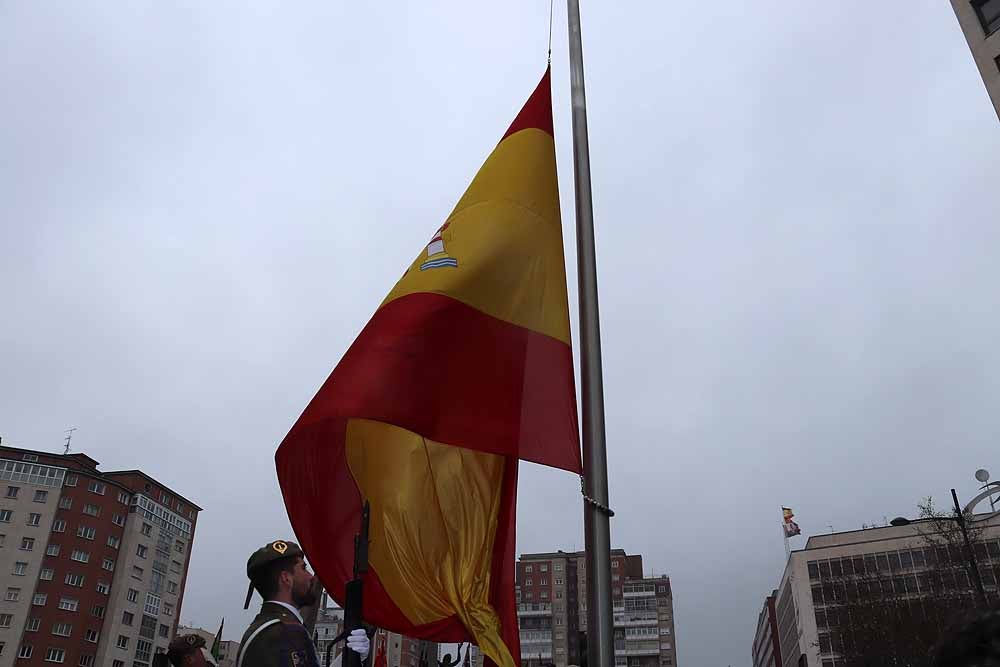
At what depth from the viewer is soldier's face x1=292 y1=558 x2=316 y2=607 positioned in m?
4.66

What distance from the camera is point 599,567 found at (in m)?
4.68

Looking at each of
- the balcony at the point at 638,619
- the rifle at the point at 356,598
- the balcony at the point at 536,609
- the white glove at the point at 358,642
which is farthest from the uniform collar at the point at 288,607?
the balcony at the point at 536,609

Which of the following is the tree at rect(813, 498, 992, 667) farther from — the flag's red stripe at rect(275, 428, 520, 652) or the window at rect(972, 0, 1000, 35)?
the flag's red stripe at rect(275, 428, 520, 652)

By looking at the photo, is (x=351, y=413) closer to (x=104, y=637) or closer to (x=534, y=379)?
(x=534, y=379)

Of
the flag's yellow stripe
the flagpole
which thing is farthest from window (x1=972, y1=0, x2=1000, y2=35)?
the flag's yellow stripe

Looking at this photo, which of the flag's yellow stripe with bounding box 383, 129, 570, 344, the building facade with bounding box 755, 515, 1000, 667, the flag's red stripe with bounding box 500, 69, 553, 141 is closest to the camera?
the flag's yellow stripe with bounding box 383, 129, 570, 344

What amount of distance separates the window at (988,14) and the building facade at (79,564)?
6517cm

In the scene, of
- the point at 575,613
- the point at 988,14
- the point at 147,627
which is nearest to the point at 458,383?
the point at 988,14

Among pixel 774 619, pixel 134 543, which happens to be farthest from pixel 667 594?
pixel 134 543

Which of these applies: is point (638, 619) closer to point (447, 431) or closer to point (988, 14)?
point (988, 14)

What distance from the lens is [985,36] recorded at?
965 inches

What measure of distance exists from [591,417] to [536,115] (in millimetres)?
2869

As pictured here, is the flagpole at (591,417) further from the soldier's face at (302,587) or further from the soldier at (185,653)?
the soldier at (185,653)

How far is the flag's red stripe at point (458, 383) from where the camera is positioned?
505 cm
